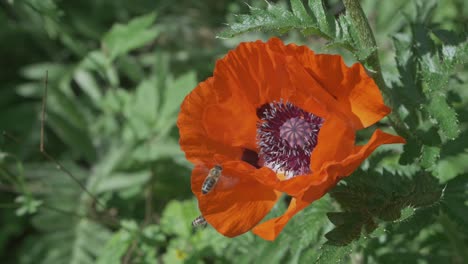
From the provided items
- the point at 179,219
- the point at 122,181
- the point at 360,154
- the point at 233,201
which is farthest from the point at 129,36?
the point at 360,154

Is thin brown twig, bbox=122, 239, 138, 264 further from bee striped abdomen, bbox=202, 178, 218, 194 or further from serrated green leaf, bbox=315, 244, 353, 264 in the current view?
serrated green leaf, bbox=315, 244, 353, 264

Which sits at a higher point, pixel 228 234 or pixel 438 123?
pixel 438 123

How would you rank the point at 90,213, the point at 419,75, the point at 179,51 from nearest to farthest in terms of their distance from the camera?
the point at 419,75, the point at 90,213, the point at 179,51

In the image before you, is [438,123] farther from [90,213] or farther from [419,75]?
[90,213]

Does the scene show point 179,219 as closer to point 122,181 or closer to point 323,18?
point 122,181

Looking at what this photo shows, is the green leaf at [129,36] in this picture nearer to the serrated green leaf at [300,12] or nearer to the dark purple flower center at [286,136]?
the dark purple flower center at [286,136]

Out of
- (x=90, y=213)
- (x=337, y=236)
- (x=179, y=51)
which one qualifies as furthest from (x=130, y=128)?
(x=337, y=236)

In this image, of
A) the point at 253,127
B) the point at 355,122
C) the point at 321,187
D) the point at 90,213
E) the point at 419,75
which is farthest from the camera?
the point at 90,213

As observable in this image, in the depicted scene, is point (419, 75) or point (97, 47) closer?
point (419, 75)
